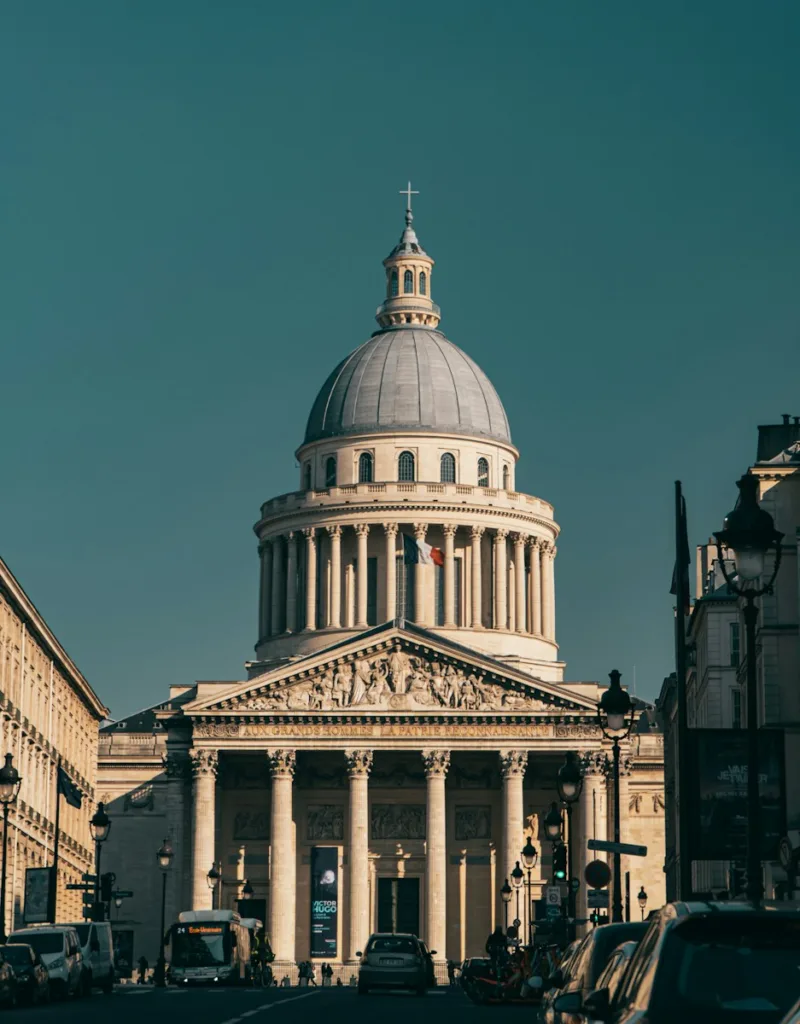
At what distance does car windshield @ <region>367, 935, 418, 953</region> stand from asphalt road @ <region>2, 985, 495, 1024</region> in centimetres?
1076

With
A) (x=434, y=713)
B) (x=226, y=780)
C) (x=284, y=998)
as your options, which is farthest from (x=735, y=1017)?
(x=226, y=780)

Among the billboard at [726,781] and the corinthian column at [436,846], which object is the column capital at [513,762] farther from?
the billboard at [726,781]

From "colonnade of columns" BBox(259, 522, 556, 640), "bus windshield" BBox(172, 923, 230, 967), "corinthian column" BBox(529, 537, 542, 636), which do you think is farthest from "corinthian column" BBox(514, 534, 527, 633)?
"bus windshield" BBox(172, 923, 230, 967)

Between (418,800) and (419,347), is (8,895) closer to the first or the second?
(418,800)

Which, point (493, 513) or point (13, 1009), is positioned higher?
point (493, 513)

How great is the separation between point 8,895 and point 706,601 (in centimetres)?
2876

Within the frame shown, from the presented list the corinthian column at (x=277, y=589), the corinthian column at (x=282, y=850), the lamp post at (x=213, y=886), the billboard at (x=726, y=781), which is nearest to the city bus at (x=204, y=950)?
the billboard at (x=726, y=781)

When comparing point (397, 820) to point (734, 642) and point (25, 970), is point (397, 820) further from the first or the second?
point (25, 970)

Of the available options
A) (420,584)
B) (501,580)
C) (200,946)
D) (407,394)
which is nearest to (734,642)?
(200,946)

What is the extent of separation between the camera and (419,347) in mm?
146000

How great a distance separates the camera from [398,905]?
121688 mm

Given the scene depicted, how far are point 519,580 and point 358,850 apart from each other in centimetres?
2723

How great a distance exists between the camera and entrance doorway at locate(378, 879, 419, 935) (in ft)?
398

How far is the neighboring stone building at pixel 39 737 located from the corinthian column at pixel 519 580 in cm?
3182
